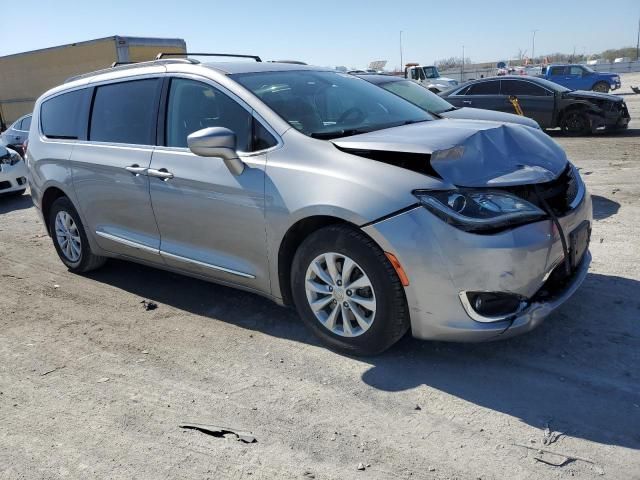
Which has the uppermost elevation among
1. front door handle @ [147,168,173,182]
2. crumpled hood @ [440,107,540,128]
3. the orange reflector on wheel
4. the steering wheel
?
the steering wheel

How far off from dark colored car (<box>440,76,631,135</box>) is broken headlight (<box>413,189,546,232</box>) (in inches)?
473

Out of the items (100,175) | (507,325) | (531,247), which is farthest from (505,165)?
(100,175)

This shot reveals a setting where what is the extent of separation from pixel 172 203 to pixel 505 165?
2302 mm

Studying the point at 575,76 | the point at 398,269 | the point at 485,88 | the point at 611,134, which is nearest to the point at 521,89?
the point at 485,88

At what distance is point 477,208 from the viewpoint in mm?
3164

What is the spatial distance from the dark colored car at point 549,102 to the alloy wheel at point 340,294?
11995mm

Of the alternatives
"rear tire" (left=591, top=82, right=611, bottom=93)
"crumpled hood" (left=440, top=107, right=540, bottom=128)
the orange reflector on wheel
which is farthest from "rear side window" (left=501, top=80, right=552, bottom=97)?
"rear tire" (left=591, top=82, right=611, bottom=93)

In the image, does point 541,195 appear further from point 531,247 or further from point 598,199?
point 598,199

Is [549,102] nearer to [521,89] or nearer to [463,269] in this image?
[521,89]

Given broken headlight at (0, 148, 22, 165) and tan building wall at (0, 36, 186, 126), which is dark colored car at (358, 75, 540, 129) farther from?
tan building wall at (0, 36, 186, 126)

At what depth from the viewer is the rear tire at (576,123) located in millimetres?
14102

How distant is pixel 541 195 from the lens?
3404 mm

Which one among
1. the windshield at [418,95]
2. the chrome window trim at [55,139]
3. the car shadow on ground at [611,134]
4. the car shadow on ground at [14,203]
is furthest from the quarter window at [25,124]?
the car shadow on ground at [611,134]

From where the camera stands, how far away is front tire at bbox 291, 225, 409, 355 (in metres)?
3.32
